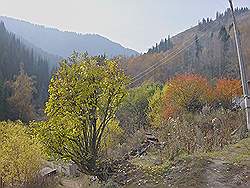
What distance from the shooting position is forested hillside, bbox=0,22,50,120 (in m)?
61.4

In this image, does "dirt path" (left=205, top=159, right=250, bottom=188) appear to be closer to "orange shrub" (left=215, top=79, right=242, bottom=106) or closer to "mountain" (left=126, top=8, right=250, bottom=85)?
"orange shrub" (left=215, top=79, right=242, bottom=106)

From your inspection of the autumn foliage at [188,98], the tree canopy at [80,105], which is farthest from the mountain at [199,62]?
the tree canopy at [80,105]

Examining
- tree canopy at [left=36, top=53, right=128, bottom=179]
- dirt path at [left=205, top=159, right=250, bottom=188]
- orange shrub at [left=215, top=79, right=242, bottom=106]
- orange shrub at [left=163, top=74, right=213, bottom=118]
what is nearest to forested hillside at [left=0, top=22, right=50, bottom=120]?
orange shrub at [left=163, top=74, right=213, bottom=118]

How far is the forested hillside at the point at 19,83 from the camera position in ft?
202

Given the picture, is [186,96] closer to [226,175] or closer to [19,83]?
[226,175]

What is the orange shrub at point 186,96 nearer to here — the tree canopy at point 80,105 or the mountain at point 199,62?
the tree canopy at point 80,105

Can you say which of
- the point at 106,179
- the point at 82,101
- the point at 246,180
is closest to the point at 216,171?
the point at 246,180

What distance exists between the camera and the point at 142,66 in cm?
8975

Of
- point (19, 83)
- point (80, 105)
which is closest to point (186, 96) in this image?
point (80, 105)

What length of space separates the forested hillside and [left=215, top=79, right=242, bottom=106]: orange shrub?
3280cm

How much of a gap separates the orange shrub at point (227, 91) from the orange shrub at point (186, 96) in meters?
2.38

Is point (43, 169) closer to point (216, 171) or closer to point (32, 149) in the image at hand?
point (32, 149)

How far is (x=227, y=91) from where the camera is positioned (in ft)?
143

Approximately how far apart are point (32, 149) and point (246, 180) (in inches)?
447
